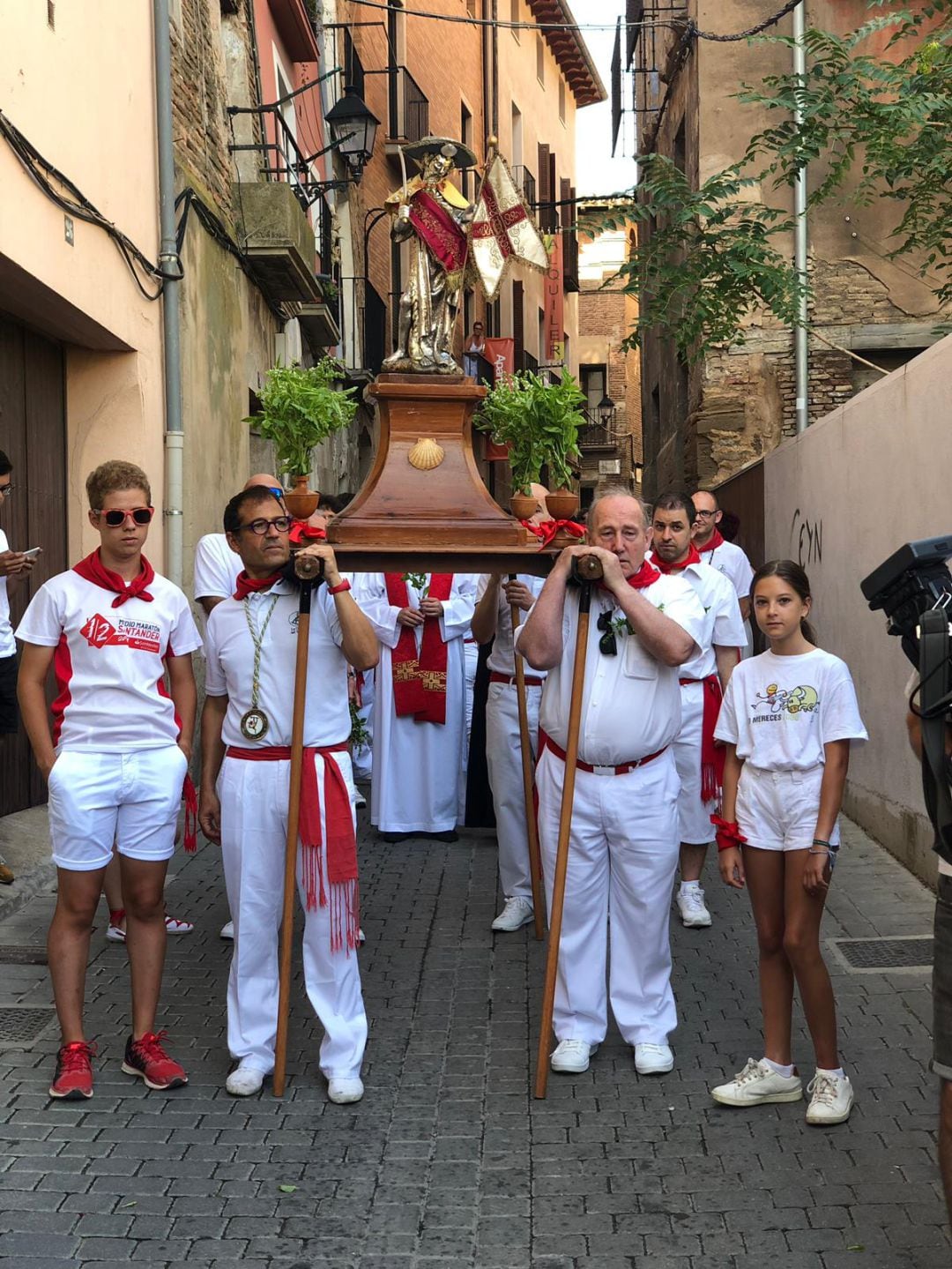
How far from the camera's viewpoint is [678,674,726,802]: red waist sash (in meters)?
7.15

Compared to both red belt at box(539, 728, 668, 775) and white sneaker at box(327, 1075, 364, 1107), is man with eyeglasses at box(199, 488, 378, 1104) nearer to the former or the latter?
white sneaker at box(327, 1075, 364, 1107)

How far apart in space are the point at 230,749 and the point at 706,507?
411cm

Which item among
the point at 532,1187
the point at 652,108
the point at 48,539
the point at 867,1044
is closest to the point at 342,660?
the point at 532,1187

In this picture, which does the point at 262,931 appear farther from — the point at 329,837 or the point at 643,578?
the point at 643,578

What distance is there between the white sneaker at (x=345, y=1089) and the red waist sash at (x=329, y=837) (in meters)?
0.43

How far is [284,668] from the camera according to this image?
5.15 meters

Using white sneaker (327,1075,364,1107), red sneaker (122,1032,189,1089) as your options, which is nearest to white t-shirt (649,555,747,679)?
white sneaker (327,1075,364,1107)

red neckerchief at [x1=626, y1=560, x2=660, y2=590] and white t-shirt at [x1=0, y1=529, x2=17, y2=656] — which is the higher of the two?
red neckerchief at [x1=626, y1=560, x2=660, y2=590]

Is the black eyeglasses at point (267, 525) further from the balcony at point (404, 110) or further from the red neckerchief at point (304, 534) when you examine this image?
the balcony at point (404, 110)

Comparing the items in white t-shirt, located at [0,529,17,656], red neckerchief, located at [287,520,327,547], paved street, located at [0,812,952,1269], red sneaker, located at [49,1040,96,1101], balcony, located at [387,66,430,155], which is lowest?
paved street, located at [0,812,952,1269]

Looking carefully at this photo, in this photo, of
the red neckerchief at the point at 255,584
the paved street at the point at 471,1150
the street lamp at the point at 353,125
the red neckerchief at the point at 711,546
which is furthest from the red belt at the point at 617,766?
the street lamp at the point at 353,125

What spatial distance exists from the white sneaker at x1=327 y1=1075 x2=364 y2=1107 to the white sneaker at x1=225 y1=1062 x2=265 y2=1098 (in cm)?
24

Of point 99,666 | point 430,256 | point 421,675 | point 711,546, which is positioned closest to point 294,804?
point 99,666

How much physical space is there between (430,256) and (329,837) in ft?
8.61
